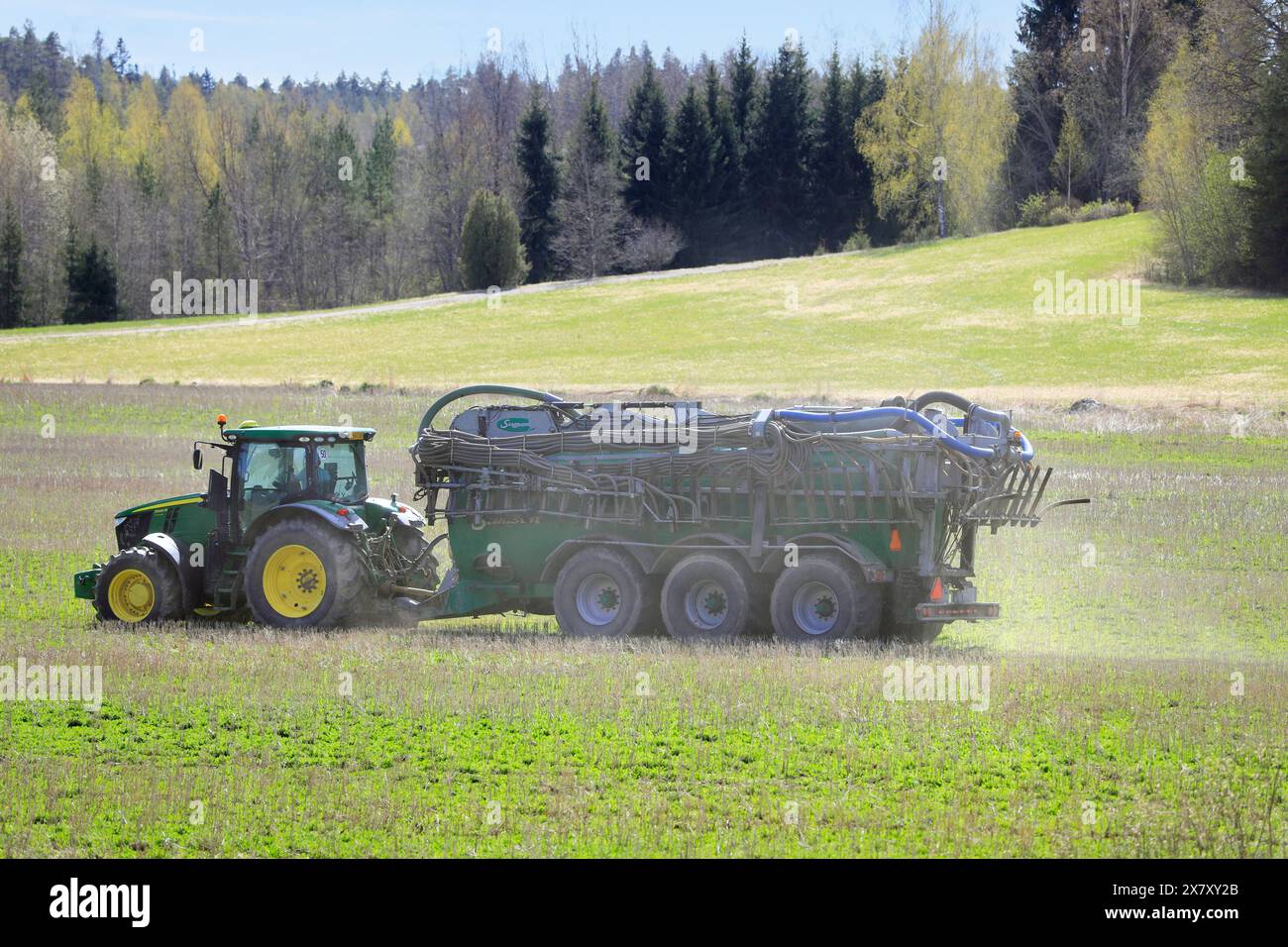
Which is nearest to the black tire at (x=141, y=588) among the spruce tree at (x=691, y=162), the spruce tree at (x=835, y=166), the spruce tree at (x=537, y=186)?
the spruce tree at (x=537, y=186)

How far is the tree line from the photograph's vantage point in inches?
3420

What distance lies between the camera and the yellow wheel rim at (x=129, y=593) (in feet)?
52.9

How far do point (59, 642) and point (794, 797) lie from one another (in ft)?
28.9

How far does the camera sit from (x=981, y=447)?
49.8 ft

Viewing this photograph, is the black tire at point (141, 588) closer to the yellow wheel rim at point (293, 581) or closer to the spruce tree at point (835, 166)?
the yellow wheel rim at point (293, 581)

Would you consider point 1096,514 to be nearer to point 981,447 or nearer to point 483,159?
point 981,447

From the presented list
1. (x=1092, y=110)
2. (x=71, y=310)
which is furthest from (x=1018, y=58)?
(x=71, y=310)

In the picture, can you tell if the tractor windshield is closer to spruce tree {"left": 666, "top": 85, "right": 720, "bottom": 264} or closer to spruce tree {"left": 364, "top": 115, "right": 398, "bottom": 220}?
spruce tree {"left": 666, "top": 85, "right": 720, "bottom": 264}

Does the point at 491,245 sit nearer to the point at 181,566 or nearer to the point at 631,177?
the point at 631,177

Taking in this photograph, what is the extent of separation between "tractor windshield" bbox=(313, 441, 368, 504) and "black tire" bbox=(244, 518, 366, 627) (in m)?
0.76

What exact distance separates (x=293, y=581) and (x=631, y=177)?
84.0 metres

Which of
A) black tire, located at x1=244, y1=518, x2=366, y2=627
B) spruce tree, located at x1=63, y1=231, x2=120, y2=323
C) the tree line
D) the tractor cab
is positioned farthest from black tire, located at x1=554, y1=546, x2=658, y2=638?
spruce tree, located at x1=63, y1=231, x2=120, y2=323

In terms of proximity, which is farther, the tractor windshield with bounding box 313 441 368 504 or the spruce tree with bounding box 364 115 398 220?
the spruce tree with bounding box 364 115 398 220

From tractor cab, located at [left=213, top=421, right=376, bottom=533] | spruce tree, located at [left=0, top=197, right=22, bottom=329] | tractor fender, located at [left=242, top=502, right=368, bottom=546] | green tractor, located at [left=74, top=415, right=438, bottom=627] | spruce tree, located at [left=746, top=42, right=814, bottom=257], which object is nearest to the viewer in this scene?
tractor fender, located at [left=242, top=502, right=368, bottom=546]
